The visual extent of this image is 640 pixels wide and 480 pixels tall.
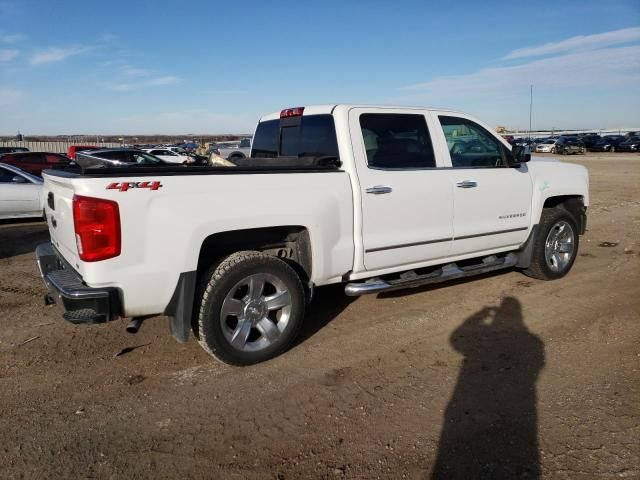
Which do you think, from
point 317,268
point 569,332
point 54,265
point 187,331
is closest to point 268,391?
point 187,331

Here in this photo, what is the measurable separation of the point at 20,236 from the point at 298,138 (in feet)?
22.1

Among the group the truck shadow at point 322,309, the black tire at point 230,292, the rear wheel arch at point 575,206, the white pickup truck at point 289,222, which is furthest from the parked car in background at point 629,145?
the black tire at point 230,292

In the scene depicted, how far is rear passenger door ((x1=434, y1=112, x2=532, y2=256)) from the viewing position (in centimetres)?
488

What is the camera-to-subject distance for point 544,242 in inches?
226

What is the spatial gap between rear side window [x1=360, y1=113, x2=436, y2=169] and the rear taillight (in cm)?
214

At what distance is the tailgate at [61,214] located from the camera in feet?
11.2

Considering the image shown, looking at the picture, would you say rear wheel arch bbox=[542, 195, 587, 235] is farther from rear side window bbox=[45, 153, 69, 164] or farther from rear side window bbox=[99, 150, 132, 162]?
rear side window bbox=[45, 153, 69, 164]

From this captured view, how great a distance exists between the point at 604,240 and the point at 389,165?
5.68m

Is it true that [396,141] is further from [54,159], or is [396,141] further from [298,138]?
[54,159]

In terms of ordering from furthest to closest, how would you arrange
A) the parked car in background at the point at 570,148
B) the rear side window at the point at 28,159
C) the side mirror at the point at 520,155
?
the parked car in background at the point at 570,148, the rear side window at the point at 28,159, the side mirror at the point at 520,155

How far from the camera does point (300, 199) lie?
3.84 meters

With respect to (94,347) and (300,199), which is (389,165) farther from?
(94,347)

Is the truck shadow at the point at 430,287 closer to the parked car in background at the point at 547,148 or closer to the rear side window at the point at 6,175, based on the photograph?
the rear side window at the point at 6,175

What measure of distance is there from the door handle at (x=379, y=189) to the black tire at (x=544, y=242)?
2.35 meters
